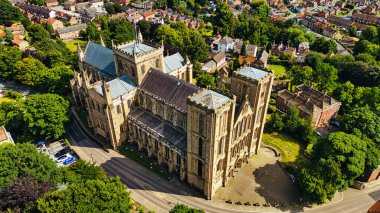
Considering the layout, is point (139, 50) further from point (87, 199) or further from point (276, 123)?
point (276, 123)

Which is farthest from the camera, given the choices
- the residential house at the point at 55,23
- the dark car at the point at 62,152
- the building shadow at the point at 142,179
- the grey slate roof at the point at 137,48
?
the residential house at the point at 55,23

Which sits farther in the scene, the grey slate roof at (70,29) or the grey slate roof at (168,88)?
the grey slate roof at (70,29)

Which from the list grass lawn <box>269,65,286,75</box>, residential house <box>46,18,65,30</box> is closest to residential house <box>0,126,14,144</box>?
grass lawn <box>269,65,286,75</box>

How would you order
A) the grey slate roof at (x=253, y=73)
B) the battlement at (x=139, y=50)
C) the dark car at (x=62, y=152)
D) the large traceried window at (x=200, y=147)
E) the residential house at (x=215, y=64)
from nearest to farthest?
the large traceried window at (x=200, y=147), the grey slate roof at (x=253, y=73), the battlement at (x=139, y=50), the dark car at (x=62, y=152), the residential house at (x=215, y=64)

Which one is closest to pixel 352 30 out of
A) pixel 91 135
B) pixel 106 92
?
pixel 106 92

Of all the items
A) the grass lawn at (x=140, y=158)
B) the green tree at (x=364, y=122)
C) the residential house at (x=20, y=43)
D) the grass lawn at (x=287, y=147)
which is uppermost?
the residential house at (x=20, y=43)

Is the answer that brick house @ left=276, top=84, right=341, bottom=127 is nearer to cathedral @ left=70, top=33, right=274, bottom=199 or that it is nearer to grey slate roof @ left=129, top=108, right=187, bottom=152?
cathedral @ left=70, top=33, right=274, bottom=199

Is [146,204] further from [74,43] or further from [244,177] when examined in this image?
[74,43]

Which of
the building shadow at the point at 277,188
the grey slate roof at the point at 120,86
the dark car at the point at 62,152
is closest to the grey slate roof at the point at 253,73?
the building shadow at the point at 277,188

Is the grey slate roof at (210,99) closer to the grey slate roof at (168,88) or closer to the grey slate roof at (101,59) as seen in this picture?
the grey slate roof at (168,88)
